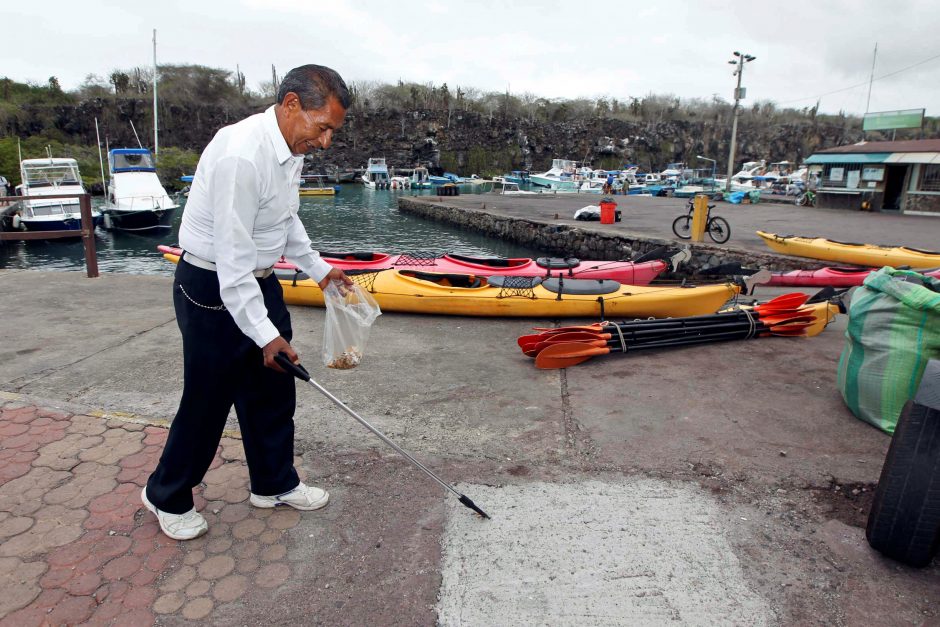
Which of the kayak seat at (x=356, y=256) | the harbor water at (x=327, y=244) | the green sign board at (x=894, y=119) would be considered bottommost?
the harbor water at (x=327, y=244)

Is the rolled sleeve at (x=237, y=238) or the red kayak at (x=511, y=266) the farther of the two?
the red kayak at (x=511, y=266)

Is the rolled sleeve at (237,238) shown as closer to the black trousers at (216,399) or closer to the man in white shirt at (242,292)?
the man in white shirt at (242,292)

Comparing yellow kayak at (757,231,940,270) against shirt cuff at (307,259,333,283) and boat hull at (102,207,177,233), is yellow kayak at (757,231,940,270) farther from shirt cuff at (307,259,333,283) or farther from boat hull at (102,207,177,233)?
boat hull at (102,207,177,233)

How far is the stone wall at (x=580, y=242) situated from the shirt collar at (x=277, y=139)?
1113cm

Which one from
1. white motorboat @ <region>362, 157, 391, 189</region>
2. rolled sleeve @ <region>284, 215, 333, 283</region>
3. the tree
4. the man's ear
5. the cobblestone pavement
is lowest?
the cobblestone pavement

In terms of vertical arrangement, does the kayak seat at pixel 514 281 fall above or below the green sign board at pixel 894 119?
below

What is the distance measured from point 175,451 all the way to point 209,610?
63 cm

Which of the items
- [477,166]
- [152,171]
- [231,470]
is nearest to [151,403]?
[231,470]

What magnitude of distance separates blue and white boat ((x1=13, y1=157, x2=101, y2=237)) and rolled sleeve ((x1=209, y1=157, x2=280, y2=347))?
1811 cm

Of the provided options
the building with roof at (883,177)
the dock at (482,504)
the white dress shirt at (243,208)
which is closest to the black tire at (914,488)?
the dock at (482,504)

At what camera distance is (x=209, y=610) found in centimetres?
196

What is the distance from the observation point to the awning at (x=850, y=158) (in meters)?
20.1

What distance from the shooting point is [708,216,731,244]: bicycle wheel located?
12875 millimetres

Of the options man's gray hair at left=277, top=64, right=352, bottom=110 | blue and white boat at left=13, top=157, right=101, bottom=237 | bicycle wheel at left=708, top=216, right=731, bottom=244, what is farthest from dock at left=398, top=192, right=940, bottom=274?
blue and white boat at left=13, top=157, right=101, bottom=237
